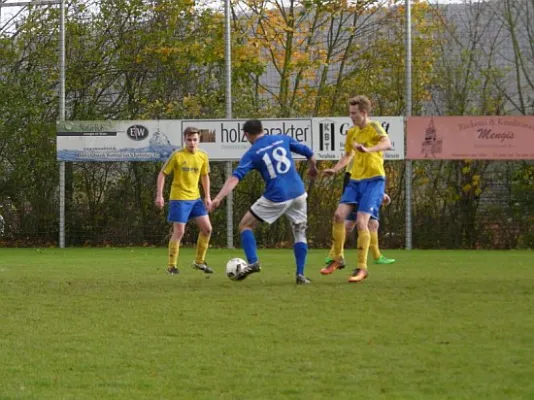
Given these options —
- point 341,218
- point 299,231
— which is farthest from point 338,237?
point 299,231

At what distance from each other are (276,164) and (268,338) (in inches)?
159

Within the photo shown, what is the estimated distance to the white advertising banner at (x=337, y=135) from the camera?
21.2 m

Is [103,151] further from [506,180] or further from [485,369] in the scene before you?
[485,369]

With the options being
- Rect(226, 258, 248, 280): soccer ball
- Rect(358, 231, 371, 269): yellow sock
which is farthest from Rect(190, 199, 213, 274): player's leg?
Rect(358, 231, 371, 269): yellow sock

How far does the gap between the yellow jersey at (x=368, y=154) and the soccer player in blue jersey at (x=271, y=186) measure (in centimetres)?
72

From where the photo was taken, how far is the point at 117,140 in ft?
74.0

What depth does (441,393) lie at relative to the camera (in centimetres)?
529

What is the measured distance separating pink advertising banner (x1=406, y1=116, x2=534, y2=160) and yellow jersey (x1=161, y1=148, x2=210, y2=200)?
822 cm

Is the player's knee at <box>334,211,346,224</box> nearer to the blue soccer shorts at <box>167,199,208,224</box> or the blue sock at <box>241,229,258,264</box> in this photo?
the blue sock at <box>241,229,258,264</box>

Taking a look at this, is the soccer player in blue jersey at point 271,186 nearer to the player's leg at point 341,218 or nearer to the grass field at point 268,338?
the grass field at point 268,338

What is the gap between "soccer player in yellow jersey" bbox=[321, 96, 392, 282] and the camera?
1127cm

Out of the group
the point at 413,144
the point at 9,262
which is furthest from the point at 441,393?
the point at 413,144

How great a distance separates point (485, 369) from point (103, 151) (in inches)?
686

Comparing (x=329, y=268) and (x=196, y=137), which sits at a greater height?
(x=196, y=137)
